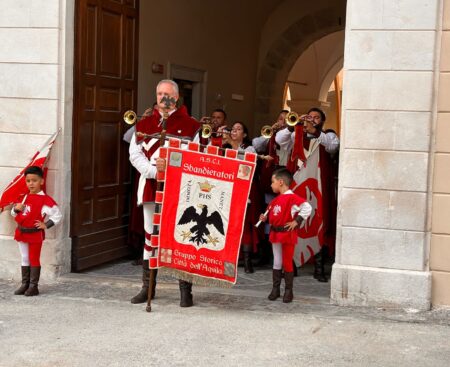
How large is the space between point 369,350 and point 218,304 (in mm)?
1637

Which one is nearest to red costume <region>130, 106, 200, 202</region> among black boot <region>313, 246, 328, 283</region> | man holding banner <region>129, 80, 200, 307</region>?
man holding banner <region>129, 80, 200, 307</region>

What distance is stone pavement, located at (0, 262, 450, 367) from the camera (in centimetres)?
512

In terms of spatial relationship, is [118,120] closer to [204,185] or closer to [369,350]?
[204,185]

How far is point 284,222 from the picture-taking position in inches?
262

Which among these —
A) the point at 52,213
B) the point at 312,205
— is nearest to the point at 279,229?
the point at 312,205

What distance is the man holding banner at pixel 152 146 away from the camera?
21.2 feet

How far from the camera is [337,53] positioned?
20109 mm

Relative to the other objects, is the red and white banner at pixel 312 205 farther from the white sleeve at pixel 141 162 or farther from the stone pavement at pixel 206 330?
the white sleeve at pixel 141 162

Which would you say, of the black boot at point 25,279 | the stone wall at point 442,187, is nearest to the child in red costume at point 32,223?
the black boot at point 25,279

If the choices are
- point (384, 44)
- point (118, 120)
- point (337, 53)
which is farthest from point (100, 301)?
point (337, 53)

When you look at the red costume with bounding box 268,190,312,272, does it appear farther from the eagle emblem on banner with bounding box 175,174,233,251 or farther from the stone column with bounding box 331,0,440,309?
the eagle emblem on banner with bounding box 175,174,233,251

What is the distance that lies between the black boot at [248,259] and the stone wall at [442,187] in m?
2.32

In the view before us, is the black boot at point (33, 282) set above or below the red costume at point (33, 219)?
below

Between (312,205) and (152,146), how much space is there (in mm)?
2081
